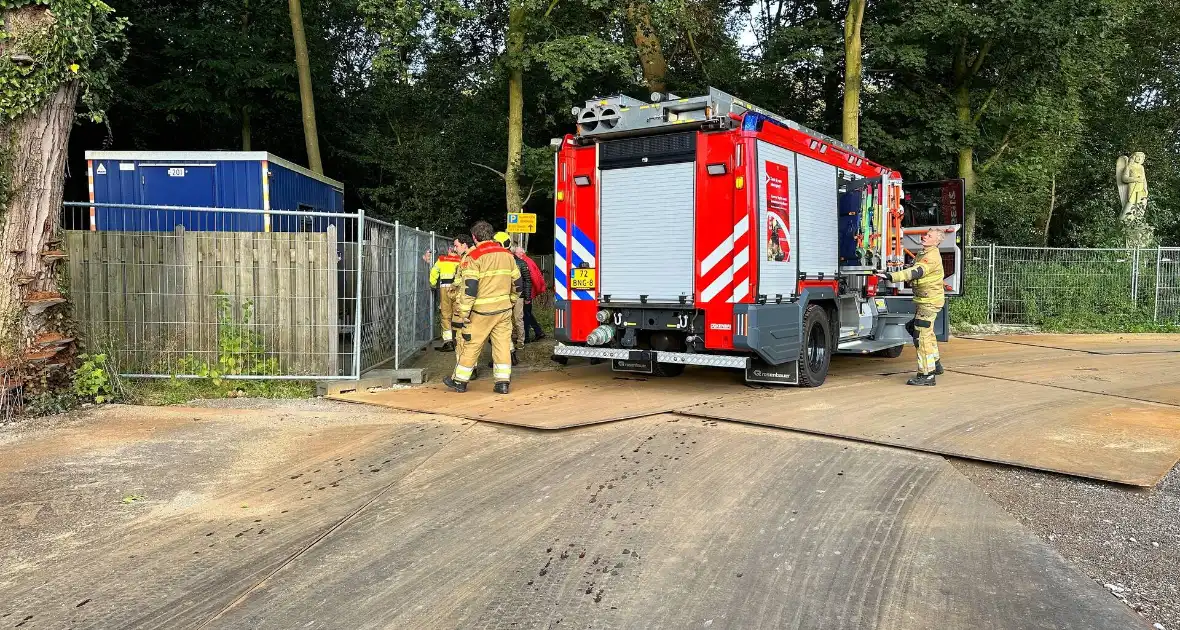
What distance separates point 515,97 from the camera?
15484 millimetres

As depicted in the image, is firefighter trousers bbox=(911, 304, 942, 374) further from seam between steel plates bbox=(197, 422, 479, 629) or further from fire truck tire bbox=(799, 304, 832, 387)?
seam between steel plates bbox=(197, 422, 479, 629)

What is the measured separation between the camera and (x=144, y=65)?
65.5ft

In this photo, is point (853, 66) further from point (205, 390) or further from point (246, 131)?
point (246, 131)

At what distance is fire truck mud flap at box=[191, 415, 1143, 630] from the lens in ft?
10.3

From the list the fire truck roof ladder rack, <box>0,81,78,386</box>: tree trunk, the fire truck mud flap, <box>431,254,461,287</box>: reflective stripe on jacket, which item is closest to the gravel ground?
the fire truck mud flap

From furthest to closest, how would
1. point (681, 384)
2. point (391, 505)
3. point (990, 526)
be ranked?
point (681, 384) < point (391, 505) < point (990, 526)

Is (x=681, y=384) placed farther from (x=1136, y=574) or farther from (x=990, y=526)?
(x=1136, y=574)

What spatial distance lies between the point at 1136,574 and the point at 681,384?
537cm

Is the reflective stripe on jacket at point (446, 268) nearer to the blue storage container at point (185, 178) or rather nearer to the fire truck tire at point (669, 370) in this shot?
the blue storage container at point (185, 178)

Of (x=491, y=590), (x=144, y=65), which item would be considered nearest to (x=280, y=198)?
(x=491, y=590)

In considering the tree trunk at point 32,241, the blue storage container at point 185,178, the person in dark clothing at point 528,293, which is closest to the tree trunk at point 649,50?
the person in dark clothing at point 528,293

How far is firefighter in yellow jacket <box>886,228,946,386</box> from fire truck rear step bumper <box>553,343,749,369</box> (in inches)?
→ 91.7

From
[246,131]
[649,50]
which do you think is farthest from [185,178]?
[246,131]

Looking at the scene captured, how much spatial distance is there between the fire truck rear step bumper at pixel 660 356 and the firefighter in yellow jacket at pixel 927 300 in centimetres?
233
